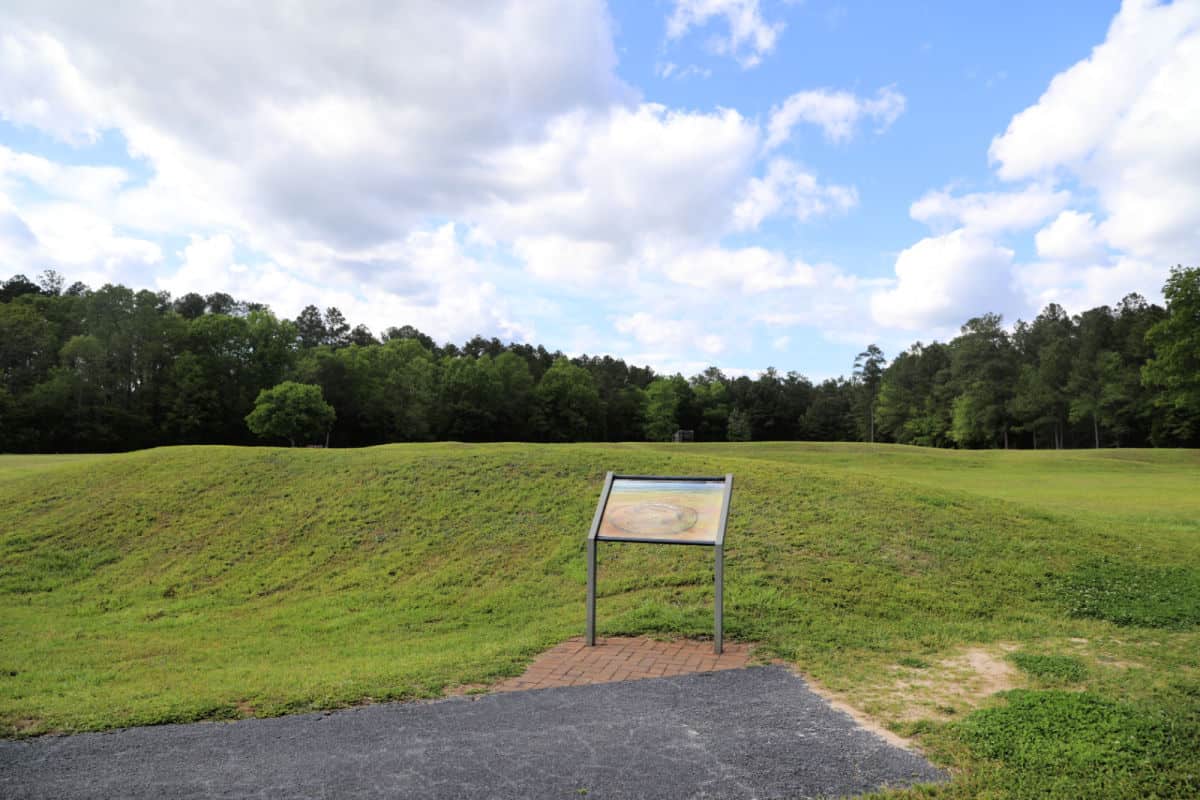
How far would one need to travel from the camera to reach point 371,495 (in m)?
14.5

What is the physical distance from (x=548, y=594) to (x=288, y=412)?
168 ft

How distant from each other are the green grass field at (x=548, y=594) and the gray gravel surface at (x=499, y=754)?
0.43 meters

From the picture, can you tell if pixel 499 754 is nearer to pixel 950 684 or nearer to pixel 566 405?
pixel 950 684

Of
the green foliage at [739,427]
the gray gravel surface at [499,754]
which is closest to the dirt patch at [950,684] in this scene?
the gray gravel surface at [499,754]

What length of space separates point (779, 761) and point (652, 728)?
0.93 metres

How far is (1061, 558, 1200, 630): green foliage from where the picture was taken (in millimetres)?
8562

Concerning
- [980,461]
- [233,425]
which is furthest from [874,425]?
[233,425]

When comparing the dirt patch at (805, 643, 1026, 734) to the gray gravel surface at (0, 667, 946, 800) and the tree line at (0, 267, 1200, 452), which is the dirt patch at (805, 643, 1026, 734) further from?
the tree line at (0, 267, 1200, 452)

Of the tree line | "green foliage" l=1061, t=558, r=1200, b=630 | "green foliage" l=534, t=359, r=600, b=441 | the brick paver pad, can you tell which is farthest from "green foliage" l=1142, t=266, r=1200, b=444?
"green foliage" l=534, t=359, r=600, b=441

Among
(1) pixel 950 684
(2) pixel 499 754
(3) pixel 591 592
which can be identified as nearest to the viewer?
(2) pixel 499 754

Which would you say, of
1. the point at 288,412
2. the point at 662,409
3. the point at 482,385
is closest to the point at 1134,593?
the point at 288,412

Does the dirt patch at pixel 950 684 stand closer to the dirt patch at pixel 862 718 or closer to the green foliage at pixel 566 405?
the dirt patch at pixel 862 718

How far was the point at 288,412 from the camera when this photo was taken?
56125 millimetres

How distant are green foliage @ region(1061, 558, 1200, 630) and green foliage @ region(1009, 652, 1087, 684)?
7.27ft
